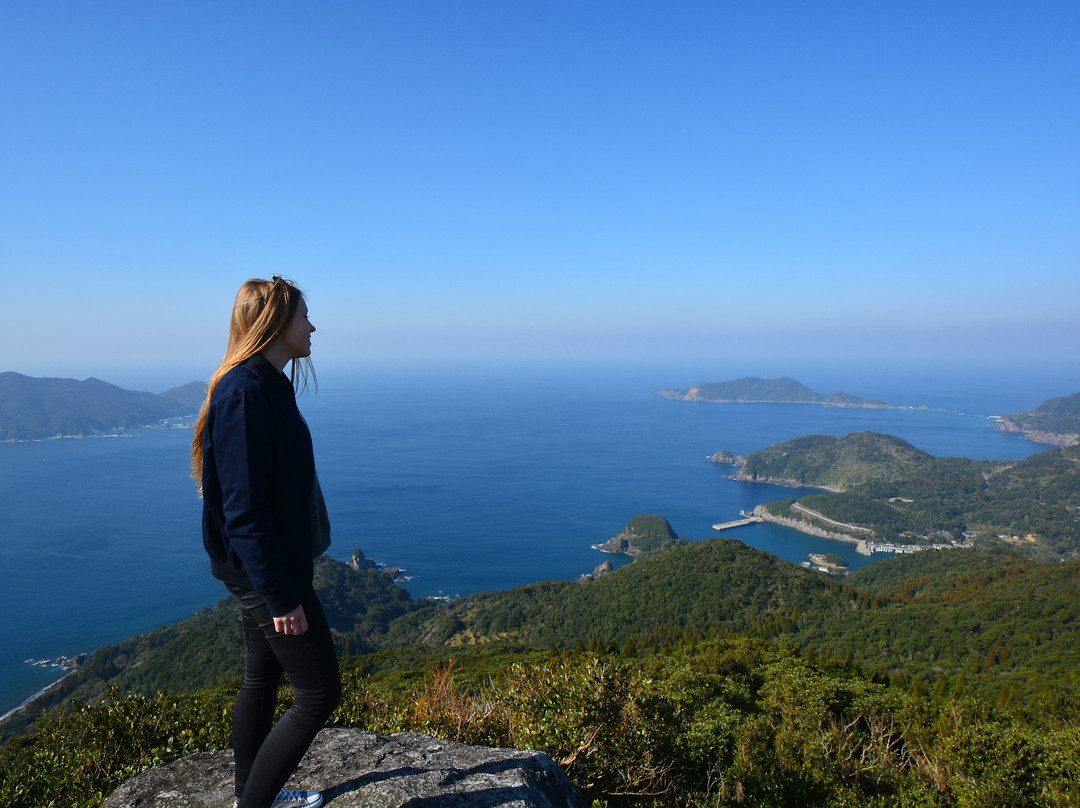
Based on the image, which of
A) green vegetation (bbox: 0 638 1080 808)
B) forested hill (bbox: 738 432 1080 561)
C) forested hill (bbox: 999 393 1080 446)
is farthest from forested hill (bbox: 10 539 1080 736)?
forested hill (bbox: 999 393 1080 446)

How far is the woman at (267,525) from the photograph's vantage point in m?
1.70

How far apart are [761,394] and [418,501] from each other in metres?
133

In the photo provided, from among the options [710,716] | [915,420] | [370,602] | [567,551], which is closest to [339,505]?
[370,602]

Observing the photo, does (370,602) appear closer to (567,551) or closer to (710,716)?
(567,551)

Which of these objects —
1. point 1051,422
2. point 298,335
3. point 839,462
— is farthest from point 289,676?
point 1051,422

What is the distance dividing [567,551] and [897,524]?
136 feet

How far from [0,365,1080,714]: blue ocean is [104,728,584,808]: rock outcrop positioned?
41.2 metres

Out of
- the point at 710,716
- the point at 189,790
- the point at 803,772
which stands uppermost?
the point at 189,790

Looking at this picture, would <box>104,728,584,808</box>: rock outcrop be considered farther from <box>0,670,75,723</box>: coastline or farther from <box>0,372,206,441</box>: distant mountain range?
<box>0,372,206,441</box>: distant mountain range

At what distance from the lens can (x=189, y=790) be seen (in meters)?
2.19

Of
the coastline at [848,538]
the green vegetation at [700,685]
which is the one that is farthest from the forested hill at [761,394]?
the green vegetation at [700,685]

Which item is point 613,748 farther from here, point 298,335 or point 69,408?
point 69,408

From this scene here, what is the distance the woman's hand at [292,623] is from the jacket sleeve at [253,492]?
0.02 metres

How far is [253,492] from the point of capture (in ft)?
5.50
